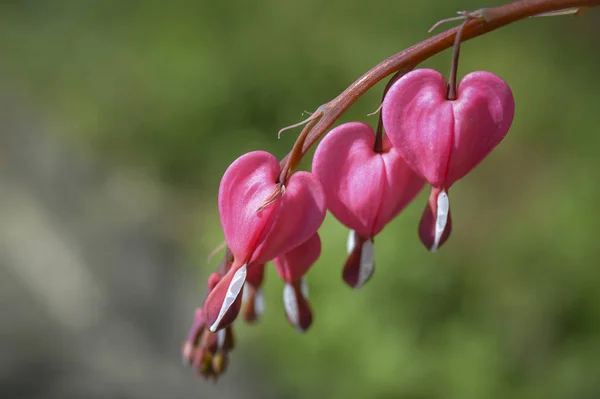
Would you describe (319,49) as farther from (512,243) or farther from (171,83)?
(512,243)

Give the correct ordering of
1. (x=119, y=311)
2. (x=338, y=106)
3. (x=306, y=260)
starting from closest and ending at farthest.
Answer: (x=338, y=106), (x=306, y=260), (x=119, y=311)

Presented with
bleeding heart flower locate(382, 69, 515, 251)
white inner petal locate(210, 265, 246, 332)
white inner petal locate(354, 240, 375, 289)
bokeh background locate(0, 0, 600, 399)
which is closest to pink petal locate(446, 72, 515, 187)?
bleeding heart flower locate(382, 69, 515, 251)

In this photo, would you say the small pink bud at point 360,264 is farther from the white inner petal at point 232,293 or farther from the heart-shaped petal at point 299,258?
the white inner petal at point 232,293

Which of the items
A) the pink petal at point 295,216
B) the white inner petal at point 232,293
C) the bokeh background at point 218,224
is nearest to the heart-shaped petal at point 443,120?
the pink petal at point 295,216

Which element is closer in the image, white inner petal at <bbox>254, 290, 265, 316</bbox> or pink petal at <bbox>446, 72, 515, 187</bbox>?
pink petal at <bbox>446, 72, 515, 187</bbox>

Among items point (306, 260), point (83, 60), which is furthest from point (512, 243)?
point (83, 60)

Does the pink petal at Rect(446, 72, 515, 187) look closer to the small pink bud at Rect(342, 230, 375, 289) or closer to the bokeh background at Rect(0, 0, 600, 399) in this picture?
the small pink bud at Rect(342, 230, 375, 289)

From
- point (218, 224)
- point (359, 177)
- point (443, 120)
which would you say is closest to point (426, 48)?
point (443, 120)
